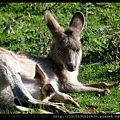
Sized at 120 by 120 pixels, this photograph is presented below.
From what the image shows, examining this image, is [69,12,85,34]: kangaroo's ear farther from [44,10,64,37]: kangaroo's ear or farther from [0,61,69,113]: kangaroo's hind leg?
[0,61,69,113]: kangaroo's hind leg

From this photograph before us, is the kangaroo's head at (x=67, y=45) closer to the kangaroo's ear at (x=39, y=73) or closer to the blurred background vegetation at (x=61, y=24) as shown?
the kangaroo's ear at (x=39, y=73)

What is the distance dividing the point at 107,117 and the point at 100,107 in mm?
596

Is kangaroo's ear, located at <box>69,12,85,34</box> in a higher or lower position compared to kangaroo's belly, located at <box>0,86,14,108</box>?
higher

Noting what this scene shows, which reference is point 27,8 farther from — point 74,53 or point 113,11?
point 74,53

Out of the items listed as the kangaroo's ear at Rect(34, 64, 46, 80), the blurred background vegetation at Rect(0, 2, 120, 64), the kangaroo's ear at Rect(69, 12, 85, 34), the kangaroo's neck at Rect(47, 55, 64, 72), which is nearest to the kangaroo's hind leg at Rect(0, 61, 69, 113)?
the kangaroo's ear at Rect(34, 64, 46, 80)

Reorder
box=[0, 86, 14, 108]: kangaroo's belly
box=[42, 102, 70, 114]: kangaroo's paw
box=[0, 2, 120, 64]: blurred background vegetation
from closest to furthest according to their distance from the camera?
box=[42, 102, 70, 114]: kangaroo's paw → box=[0, 86, 14, 108]: kangaroo's belly → box=[0, 2, 120, 64]: blurred background vegetation

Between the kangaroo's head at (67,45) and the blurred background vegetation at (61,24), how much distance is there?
1.02m

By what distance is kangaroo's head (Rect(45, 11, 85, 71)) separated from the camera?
9.43 metres

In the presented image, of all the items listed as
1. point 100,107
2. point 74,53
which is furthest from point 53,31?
point 100,107

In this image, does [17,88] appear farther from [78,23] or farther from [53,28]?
[78,23]

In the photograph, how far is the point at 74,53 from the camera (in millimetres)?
9516

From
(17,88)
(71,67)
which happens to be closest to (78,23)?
(71,67)

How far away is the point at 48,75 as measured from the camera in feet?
31.6

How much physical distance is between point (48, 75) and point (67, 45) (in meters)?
0.61
